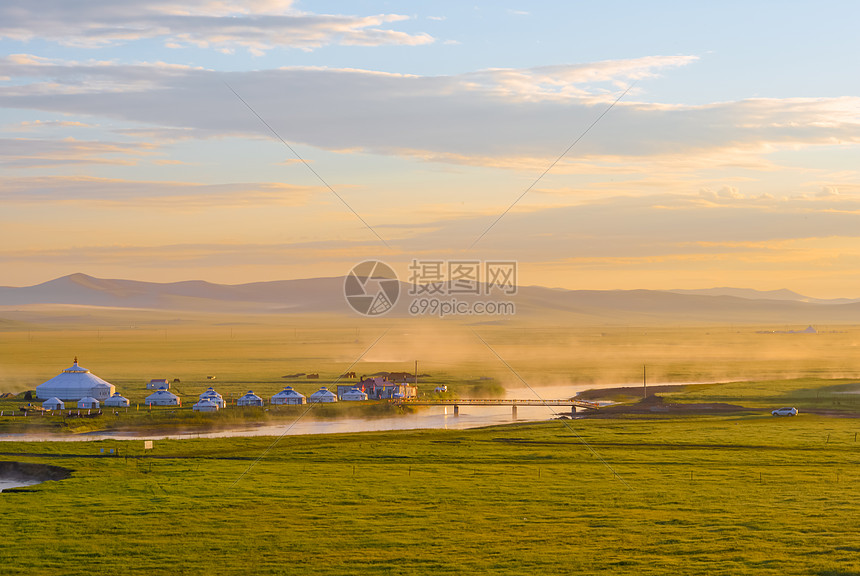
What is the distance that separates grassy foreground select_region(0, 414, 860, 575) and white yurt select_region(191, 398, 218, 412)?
36.5m

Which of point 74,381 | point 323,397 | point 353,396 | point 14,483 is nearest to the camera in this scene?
point 14,483

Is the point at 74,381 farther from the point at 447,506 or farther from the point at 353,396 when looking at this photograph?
the point at 447,506

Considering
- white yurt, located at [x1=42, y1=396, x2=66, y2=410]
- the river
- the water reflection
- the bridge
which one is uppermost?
white yurt, located at [x1=42, y1=396, x2=66, y2=410]

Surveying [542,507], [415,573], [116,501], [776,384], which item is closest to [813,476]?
[542,507]

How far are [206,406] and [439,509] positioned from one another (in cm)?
7444

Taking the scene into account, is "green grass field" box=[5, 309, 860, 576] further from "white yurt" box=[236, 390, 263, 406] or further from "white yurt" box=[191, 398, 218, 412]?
"white yurt" box=[236, 390, 263, 406]

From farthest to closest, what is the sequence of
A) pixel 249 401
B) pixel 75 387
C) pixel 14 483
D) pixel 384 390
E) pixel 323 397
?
pixel 384 390 → pixel 323 397 → pixel 249 401 → pixel 75 387 → pixel 14 483

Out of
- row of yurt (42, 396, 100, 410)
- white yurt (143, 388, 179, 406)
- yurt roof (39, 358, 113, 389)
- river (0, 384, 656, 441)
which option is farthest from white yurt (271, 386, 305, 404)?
row of yurt (42, 396, 100, 410)

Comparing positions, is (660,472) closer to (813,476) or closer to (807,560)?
(813,476)

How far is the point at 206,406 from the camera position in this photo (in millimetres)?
117062

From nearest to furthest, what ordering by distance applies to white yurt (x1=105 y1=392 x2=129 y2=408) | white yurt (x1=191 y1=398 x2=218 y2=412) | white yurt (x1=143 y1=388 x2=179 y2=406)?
white yurt (x1=191 y1=398 x2=218 y2=412), white yurt (x1=105 y1=392 x2=129 y2=408), white yurt (x1=143 y1=388 x2=179 y2=406)

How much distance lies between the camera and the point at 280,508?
49156 millimetres

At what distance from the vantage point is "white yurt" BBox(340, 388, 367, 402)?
13959cm

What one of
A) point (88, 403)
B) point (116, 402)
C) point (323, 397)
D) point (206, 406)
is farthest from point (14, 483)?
point (323, 397)
